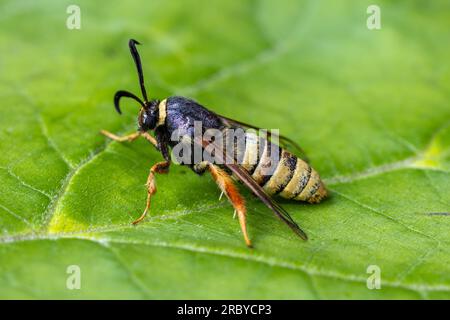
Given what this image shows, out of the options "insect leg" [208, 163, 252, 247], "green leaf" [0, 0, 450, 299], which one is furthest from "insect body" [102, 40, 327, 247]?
"green leaf" [0, 0, 450, 299]

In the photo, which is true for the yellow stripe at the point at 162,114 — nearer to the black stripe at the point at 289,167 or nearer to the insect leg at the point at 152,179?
the insect leg at the point at 152,179

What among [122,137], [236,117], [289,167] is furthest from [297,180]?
[122,137]

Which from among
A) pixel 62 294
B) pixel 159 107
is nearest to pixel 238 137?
pixel 159 107

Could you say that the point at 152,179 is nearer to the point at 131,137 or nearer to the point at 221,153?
the point at 221,153

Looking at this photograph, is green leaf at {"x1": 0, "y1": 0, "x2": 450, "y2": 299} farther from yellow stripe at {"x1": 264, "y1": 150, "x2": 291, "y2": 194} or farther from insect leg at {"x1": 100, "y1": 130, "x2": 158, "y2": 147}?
yellow stripe at {"x1": 264, "y1": 150, "x2": 291, "y2": 194}

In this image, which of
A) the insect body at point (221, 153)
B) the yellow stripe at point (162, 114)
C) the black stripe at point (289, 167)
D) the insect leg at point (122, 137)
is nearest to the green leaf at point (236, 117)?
the insect leg at point (122, 137)

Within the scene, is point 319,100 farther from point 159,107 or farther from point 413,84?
point 159,107
